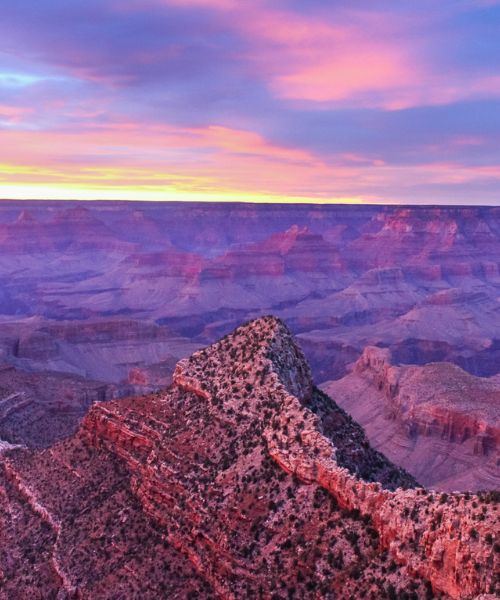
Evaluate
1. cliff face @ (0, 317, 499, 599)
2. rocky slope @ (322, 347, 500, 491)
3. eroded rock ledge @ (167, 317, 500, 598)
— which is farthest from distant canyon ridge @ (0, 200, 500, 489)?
eroded rock ledge @ (167, 317, 500, 598)

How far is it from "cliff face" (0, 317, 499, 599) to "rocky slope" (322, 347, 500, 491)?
32.8m

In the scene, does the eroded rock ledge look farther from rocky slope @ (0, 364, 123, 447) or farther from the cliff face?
rocky slope @ (0, 364, 123, 447)

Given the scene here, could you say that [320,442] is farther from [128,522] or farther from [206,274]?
[206,274]

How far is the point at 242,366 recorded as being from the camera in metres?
32.9

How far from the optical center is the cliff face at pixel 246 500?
2103 cm

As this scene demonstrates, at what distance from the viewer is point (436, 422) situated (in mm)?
72812

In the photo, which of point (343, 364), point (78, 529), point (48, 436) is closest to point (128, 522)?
point (78, 529)

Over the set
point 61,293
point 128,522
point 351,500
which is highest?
point 351,500

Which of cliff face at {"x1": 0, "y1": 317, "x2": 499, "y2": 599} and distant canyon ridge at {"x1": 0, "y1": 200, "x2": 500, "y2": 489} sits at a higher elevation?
cliff face at {"x1": 0, "y1": 317, "x2": 499, "y2": 599}

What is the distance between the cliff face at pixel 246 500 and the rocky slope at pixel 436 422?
1293 inches

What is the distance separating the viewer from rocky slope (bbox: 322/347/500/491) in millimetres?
65875

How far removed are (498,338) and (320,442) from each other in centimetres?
12548

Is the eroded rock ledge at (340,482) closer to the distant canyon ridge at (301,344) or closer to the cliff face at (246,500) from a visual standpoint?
the cliff face at (246,500)

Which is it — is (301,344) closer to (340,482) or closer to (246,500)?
(246,500)
